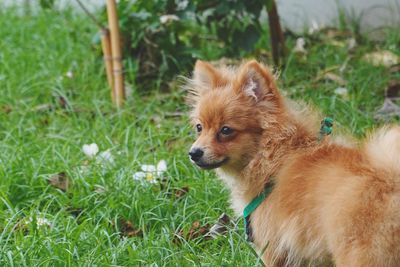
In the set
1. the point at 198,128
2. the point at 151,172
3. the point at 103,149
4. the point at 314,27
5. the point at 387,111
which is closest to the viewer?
the point at 198,128

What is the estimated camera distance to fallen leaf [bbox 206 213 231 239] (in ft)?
13.3

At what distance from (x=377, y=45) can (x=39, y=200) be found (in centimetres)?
327

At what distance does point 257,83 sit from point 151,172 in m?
1.11

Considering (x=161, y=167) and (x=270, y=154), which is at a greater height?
(x=270, y=154)

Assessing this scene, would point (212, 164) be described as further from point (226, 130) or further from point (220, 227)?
point (220, 227)

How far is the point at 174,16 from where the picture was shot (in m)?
6.07

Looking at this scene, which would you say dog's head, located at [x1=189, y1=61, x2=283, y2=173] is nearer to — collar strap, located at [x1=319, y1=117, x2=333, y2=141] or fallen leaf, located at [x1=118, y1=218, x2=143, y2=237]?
collar strap, located at [x1=319, y1=117, x2=333, y2=141]

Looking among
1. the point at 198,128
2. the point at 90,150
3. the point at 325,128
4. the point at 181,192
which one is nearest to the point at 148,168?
the point at 181,192

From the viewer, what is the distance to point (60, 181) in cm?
469

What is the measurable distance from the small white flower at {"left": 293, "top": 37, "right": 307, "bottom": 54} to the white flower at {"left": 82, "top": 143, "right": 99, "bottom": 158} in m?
2.11

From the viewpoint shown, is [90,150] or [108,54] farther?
[108,54]

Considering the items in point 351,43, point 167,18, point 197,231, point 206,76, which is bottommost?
point 351,43

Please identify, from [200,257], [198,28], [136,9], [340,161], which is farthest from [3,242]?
[198,28]

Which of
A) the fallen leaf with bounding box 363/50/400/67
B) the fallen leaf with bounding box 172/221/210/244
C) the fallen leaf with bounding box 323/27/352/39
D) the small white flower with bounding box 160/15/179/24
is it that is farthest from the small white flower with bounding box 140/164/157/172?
the fallen leaf with bounding box 323/27/352/39
